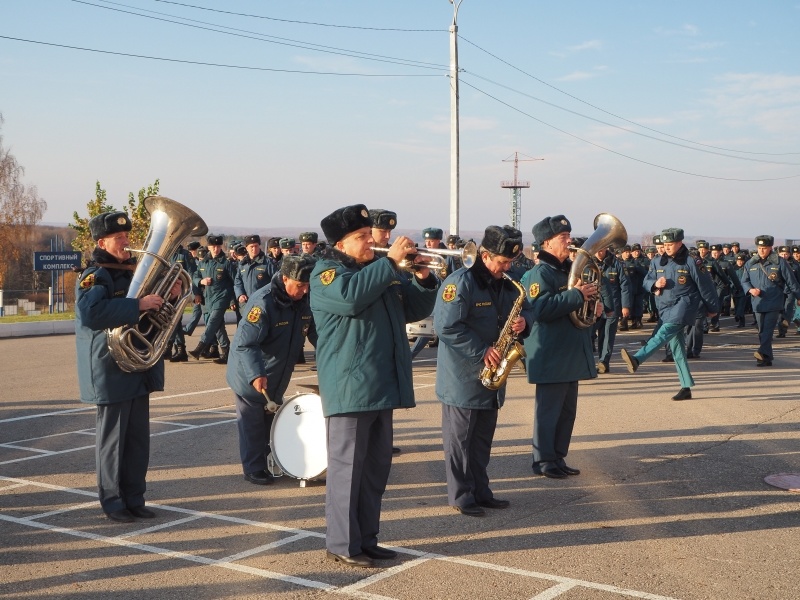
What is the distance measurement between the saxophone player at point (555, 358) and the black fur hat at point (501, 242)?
1.11m

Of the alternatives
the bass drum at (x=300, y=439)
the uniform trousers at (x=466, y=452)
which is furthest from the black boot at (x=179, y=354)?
the uniform trousers at (x=466, y=452)

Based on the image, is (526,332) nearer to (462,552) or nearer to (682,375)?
(462,552)

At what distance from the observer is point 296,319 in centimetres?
813

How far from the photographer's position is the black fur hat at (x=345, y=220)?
571cm

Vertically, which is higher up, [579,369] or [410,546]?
[579,369]

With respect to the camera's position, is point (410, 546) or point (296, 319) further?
point (296, 319)

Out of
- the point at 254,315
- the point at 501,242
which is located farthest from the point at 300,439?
the point at 501,242

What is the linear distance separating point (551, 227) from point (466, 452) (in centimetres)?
232

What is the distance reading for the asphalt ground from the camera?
5.40 meters

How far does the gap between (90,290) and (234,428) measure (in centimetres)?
393

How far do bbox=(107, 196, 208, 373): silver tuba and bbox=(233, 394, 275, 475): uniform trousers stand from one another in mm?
1145

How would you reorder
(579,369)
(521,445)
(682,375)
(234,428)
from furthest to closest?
(682,375), (234,428), (521,445), (579,369)

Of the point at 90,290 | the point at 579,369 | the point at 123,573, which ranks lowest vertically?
the point at 123,573

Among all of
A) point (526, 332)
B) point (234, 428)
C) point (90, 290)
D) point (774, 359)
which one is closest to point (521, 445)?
point (526, 332)
